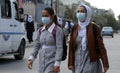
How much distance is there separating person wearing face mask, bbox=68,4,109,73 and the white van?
9.46 m

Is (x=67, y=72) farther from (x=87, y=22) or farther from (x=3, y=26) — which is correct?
(x=87, y=22)

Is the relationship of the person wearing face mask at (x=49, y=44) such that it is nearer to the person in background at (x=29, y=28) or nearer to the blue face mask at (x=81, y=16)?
the blue face mask at (x=81, y=16)

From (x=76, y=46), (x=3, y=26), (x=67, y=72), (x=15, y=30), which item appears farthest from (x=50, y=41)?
(x=15, y=30)

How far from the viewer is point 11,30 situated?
1709cm

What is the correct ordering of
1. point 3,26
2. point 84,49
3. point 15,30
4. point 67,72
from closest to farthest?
point 84,49 < point 67,72 < point 3,26 < point 15,30

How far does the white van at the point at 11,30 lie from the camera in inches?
646

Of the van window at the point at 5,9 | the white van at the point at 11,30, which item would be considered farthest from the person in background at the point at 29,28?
the van window at the point at 5,9

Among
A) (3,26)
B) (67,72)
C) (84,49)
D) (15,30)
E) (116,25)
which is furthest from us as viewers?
(116,25)

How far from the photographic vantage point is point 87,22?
22.7 feet

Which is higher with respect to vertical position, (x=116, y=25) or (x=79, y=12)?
(x=79, y=12)

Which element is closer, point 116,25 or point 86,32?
point 86,32

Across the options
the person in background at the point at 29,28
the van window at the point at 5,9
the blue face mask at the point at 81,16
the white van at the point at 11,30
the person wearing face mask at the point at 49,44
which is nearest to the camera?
the blue face mask at the point at 81,16

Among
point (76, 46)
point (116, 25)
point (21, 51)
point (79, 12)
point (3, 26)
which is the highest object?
point (79, 12)

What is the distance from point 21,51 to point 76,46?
11600 mm
